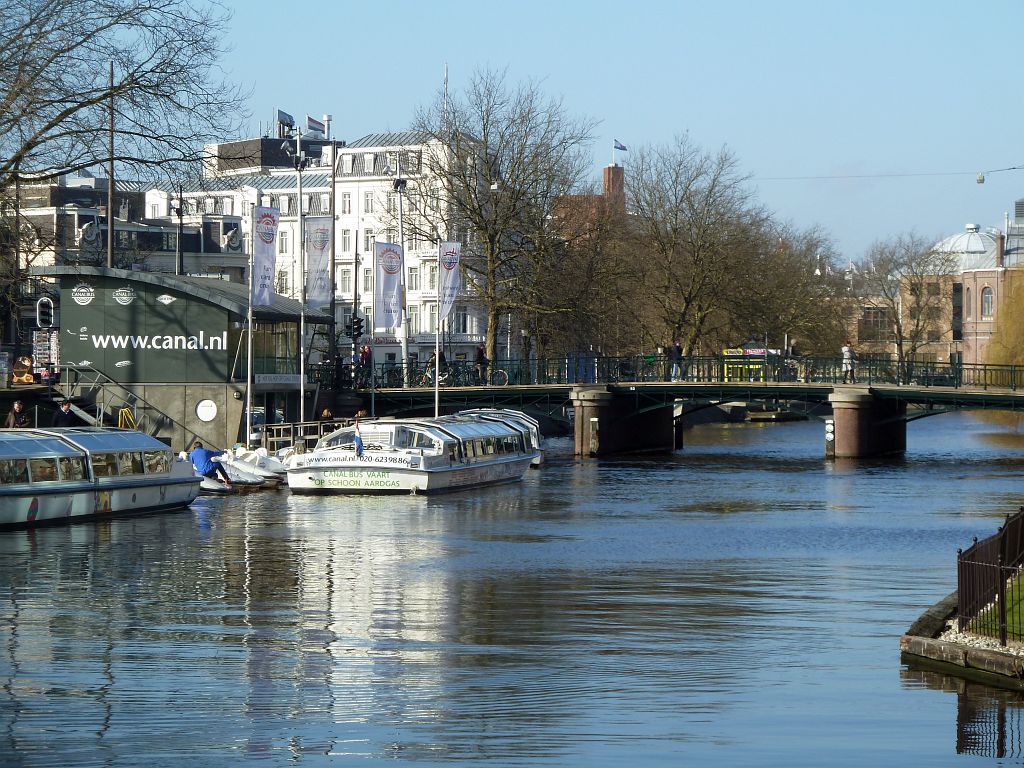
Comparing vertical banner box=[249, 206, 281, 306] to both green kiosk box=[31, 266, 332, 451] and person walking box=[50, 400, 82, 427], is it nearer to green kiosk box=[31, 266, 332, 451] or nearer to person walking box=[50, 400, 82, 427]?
green kiosk box=[31, 266, 332, 451]

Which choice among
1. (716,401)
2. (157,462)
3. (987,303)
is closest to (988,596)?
(157,462)

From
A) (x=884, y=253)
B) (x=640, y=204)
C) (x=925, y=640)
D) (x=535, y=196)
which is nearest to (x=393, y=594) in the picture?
(x=925, y=640)

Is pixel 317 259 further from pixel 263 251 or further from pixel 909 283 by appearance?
pixel 909 283

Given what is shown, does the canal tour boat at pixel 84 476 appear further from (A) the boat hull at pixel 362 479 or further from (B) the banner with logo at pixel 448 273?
(B) the banner with logo at pixel 448 273

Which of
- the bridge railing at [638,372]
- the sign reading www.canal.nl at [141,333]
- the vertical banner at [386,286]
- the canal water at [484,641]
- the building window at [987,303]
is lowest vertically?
the canal water at [484,641]

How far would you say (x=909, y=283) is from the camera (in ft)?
477

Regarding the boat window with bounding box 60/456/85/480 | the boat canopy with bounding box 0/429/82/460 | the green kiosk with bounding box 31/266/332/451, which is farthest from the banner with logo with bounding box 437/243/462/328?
the boat canopy with bounding box 0/429/82/460

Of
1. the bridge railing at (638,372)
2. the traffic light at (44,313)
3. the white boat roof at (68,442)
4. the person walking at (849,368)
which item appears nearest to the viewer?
the white boat roof at (68,442)

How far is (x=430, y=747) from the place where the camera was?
15.9 meters

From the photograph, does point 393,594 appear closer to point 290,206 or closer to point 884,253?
point 290,206

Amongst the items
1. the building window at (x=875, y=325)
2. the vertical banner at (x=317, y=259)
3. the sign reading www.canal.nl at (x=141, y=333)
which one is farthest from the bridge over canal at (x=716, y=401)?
the building window at (x=875, y=325)

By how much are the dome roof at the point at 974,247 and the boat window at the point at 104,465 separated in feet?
443

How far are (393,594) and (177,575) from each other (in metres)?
5.14

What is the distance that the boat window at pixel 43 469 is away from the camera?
39.9 metres
